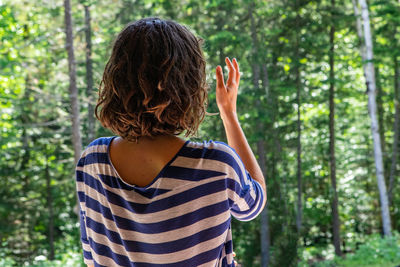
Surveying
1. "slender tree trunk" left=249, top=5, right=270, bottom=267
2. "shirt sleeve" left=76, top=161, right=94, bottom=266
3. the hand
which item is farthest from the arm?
"slender tree trunk" left=249, top=5, right=270, bottom=267

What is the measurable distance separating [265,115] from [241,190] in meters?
6.80

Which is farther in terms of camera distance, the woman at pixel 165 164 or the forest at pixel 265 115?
the forest at pixel 265 115

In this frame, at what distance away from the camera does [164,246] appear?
2.33 feet

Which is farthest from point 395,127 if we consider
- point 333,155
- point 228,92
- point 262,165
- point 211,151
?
point 211,151

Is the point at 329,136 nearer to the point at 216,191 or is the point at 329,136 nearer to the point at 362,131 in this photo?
the point at 362,131

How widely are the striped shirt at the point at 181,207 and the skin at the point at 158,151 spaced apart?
14mm

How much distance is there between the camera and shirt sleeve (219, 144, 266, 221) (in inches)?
27.1

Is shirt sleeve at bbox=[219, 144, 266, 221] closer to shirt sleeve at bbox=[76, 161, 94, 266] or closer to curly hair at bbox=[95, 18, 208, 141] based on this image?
curly hair at bbox=[95, 18, 208, 141]

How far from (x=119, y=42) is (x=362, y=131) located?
1097 cm

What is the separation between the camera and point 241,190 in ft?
2.32

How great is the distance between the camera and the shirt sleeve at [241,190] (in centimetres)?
69

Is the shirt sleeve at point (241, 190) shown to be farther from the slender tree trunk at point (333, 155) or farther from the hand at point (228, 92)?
the slender tree trunk at point (333, 155)

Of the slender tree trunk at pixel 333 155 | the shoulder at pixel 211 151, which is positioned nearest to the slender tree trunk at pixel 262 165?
the slender tree trunk at pixel 333 155

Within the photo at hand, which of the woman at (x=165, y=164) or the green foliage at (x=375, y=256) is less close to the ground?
the woman at (x=165, y=164)
